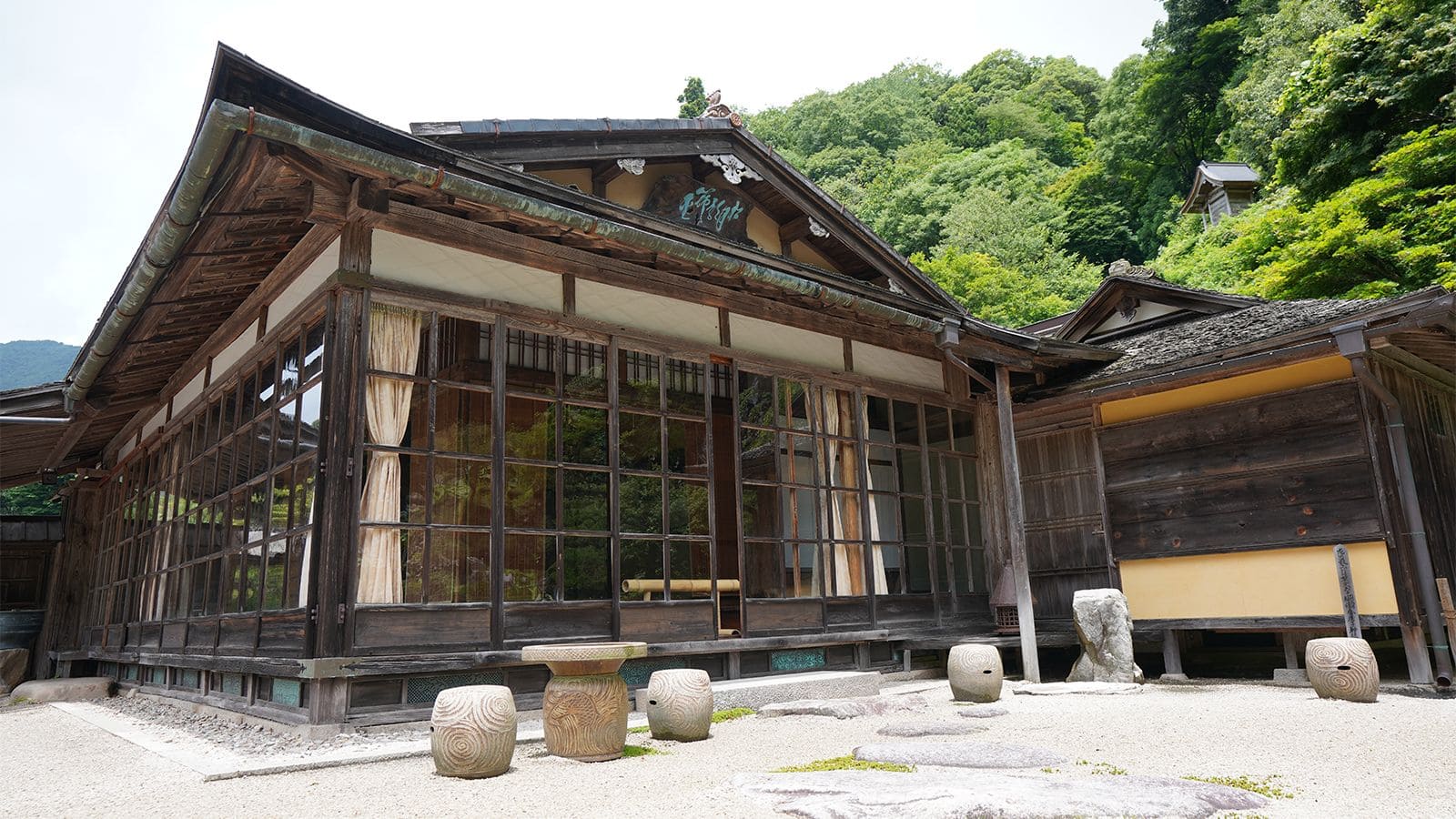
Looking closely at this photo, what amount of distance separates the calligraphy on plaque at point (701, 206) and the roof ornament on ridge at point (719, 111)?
659mm

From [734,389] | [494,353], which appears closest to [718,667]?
[734,389]

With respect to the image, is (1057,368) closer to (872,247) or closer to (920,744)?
(872,247)

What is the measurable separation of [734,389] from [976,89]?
40.8m

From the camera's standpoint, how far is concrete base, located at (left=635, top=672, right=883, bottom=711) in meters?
6.88

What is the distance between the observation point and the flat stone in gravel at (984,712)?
6.56 metres

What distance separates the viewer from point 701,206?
878cm

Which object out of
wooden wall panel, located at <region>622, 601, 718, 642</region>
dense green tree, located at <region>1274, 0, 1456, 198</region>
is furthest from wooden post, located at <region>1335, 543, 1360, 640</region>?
dense green tree, located at <region>1274, 0, 1456, 198</region>

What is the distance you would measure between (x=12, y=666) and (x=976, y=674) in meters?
13.8

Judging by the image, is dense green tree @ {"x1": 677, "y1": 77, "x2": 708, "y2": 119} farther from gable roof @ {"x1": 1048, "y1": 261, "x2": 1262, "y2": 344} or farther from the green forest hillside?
gable roof @ {"x1": 1048, "y1": 261, "x2": 1262, "y2": 344}

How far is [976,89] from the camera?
43625mm

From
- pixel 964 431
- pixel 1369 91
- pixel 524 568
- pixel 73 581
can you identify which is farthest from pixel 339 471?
pixel 1369 91

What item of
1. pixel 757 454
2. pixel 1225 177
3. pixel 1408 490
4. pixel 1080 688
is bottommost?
pixel 1080 688

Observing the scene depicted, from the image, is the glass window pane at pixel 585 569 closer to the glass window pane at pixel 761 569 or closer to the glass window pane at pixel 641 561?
the glass window pane at pixel 641 561

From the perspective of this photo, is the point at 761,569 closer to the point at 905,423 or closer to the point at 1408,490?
the point at 905,423
